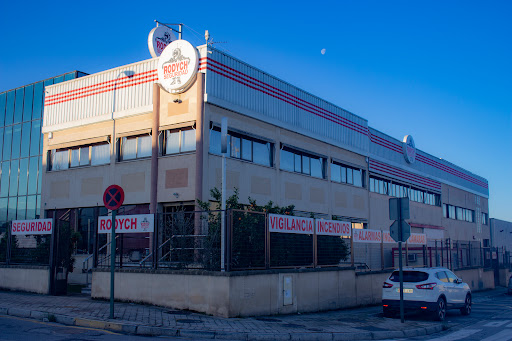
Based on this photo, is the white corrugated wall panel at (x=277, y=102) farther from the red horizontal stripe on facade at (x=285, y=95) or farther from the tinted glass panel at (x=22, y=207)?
the tinted glass panel at (x=22, y=207)

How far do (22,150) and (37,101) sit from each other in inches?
148

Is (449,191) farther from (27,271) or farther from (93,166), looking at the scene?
(27,271)

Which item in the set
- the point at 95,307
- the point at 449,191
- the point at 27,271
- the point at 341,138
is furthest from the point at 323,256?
the point at 449,191

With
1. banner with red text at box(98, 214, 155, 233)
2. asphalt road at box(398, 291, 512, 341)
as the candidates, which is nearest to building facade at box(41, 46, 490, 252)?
banner with red text at box(98, 214, 155, 233)

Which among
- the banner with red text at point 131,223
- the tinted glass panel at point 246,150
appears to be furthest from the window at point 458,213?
the banner with red text at point 131,223

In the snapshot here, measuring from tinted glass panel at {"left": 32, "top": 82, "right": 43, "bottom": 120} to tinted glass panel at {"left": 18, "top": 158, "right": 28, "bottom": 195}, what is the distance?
3.30 metres

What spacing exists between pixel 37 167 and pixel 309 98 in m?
19.8

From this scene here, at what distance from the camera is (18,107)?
36.9 metres

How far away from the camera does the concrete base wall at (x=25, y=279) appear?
17641 mm

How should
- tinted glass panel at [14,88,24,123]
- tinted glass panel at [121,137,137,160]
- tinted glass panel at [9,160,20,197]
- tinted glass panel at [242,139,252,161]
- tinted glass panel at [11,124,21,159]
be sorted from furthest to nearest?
tinted glass panel at [14,88,24,123] < tinted glass panel at [11,124,21,159] < tinted glass panel at [9,160,20,197] < tinted glass panel at [121,137,137,160] < tinted glass panel at [242,139,252,161]

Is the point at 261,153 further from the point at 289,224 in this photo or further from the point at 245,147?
the point at 289,224

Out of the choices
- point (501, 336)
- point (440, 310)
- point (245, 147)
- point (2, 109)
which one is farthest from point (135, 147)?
point (2, 109)

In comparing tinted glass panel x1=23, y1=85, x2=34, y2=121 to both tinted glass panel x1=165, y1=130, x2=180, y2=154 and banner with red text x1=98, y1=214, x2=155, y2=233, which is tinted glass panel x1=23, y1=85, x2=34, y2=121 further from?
banner with red text x1=98, y1=214, x2=155, y2=233

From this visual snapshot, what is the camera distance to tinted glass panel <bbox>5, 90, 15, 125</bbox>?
123 ft
